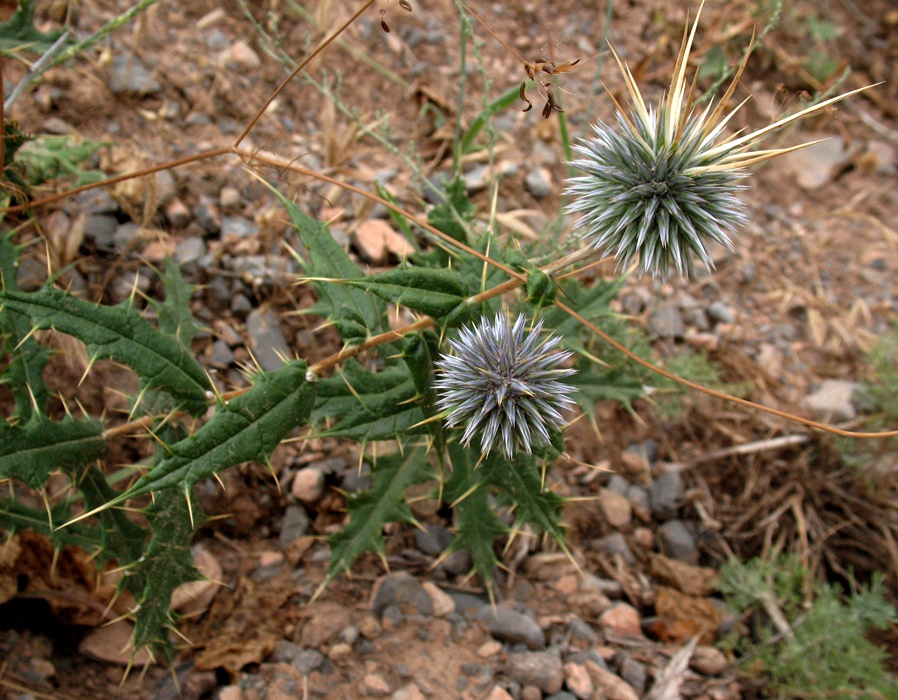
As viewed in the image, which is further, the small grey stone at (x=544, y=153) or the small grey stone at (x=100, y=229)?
the small grey stone at (x=544, y=153)

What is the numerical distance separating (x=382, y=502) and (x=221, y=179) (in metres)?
1.85

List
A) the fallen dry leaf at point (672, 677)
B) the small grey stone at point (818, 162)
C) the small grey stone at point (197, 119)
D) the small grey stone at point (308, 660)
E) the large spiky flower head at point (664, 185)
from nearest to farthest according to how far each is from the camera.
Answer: the large spiky flower head at point (664, 185), the small grey stone at point (308, 660), the fallen dry leaf at point (672, 677), the small grey stone at point (197, 119), the small grey stone at point (818, 162)

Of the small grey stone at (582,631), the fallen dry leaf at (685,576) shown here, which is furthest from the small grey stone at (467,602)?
the fallen dry leaf at (685,576)

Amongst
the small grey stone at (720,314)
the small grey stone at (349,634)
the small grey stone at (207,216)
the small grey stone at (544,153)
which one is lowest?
the small grey stone at (349,634)

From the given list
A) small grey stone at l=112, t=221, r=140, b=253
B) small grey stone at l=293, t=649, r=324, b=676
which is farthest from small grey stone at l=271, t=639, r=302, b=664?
small grey stone at l=112, t=221, r=140, b=253

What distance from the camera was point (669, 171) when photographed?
67.5 inches

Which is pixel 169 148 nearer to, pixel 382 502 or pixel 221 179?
pixel 221 179

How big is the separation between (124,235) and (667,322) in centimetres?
258

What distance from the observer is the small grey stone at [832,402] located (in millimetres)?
3434

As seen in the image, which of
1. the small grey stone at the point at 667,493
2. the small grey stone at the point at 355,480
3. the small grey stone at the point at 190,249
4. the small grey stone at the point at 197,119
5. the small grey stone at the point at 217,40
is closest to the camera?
the small grey stone at the point at 355,480

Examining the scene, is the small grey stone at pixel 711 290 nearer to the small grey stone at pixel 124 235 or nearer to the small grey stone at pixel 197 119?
the small grey stone at pixel 197 119

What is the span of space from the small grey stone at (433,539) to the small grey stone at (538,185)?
1900mm

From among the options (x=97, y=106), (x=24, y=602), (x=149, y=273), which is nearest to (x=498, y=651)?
(x=24, y=602)

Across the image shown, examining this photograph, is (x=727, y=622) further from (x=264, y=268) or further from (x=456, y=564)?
(x=264, y=268)
